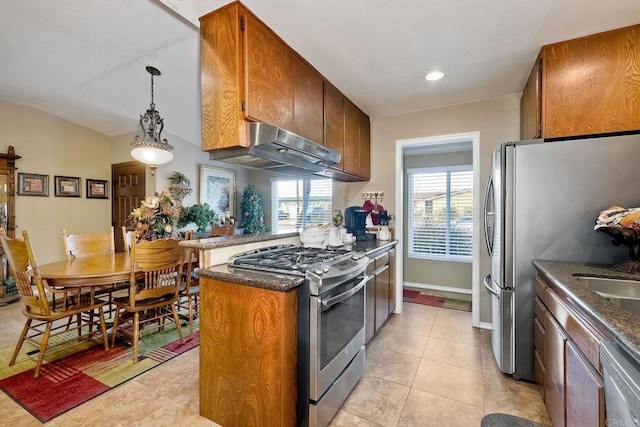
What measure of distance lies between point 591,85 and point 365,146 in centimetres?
208

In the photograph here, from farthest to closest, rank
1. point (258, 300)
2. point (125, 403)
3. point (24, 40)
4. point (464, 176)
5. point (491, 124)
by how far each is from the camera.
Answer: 1. point (464, 176)
2. point (491, 124)
3. point (24, 40)
4. point (125, 403)
5. point (258, 300)

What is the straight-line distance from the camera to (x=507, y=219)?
2.09m

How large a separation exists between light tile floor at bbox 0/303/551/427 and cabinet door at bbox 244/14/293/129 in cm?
198

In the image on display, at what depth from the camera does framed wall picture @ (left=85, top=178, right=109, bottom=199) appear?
197 inches

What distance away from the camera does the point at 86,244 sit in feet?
10.5

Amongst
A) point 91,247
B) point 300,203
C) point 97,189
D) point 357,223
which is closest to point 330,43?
point 357,223

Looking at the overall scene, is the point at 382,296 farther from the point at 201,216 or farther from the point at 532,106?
the point at 201,216

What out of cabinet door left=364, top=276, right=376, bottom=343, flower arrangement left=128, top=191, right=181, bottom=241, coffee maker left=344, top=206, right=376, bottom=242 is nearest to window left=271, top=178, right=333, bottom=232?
coffee maker left=344, top=206, right=376, bottom=242

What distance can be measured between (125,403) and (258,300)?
1.32 metres

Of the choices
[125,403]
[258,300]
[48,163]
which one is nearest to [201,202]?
[48,163]

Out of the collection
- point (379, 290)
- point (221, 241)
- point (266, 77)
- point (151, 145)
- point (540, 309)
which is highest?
point (266, 77)

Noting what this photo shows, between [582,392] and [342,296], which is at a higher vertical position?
[342,296]

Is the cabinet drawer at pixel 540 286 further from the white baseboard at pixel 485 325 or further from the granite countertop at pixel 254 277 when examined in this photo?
the granite countertop at pixel 254 277

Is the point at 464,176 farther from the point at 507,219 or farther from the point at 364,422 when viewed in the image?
the point at 364,422
